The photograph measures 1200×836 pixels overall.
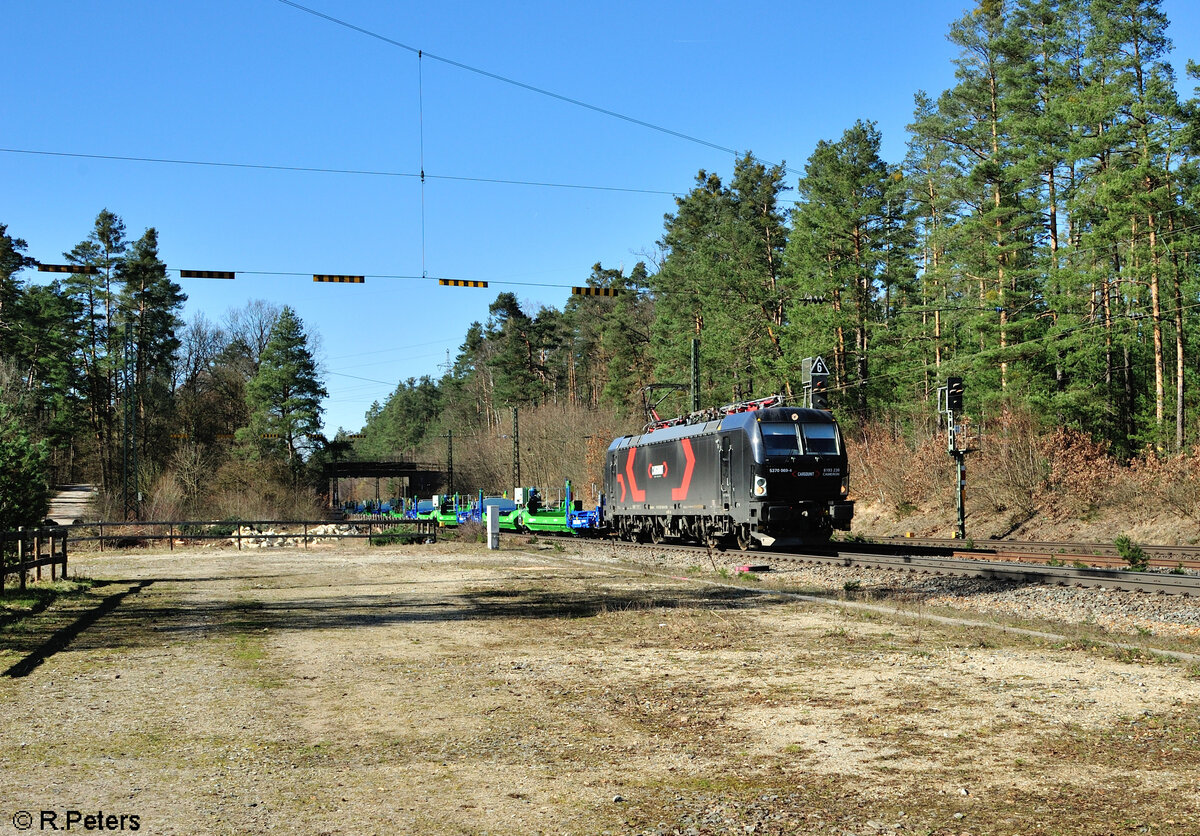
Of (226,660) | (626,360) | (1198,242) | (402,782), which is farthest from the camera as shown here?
(626,360)

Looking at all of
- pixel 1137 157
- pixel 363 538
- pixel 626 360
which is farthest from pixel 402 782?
pixel 626 360

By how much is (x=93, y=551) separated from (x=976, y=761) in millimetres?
33834

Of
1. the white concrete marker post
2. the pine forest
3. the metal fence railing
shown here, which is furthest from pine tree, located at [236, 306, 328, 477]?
the white concrete marker post

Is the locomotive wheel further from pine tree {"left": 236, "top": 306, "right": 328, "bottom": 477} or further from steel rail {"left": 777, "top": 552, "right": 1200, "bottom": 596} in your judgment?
pine tree {"left": 236, "top": 306, "right": 328, "bottom": 477}

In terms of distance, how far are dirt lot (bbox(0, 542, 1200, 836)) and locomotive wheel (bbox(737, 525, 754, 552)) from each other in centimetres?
1032

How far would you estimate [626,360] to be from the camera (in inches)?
2906

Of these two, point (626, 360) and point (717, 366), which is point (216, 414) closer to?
point (626, 360)

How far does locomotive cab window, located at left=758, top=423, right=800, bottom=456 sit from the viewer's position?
76.1 feet

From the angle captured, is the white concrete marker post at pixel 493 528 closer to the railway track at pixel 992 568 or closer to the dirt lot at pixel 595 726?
the railway track at pixel 992 568

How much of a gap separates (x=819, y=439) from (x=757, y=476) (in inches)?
73.0

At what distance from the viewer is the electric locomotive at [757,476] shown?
23078 millimetres

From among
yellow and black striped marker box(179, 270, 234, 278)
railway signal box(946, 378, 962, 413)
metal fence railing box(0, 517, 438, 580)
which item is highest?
yellow and black striped marker box(179, 270, 234, 278)

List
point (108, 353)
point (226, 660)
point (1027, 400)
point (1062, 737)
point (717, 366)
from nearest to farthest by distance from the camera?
point (1062, 737) → point (226, 660) → point (1027, 400) → point (717, 366) → point (108, 353)

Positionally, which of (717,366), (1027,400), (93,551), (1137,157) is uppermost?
(1137,157)
